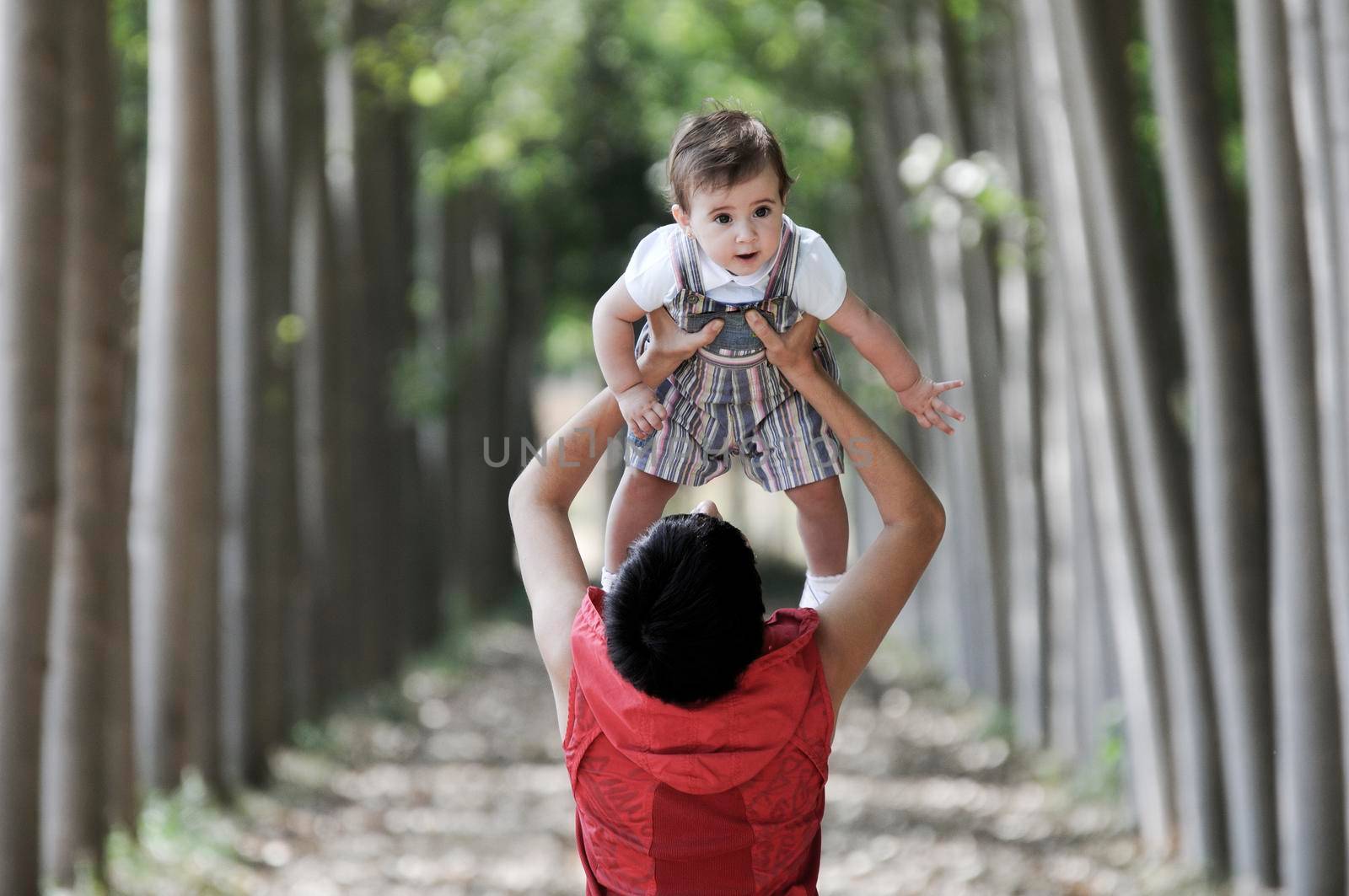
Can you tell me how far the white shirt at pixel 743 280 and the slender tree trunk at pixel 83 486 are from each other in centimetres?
440

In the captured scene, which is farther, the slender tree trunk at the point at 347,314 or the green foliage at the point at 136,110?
the slender tree trunk at the point at 347,314

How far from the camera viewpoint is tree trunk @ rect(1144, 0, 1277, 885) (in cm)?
624

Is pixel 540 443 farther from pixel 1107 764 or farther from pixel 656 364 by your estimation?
pixel 656 364

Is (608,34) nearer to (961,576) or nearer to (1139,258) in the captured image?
(961,576)

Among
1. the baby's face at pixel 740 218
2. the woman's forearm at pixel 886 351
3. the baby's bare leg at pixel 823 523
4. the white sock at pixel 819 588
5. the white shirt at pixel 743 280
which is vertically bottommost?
the white sock at pixel 819 588

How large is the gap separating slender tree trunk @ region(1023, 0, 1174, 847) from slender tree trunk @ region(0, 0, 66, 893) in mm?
4607

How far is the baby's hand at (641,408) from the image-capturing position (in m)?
2.65

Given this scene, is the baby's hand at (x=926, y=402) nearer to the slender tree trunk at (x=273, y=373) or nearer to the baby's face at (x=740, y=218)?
the baby's face at (x=740, y=218)

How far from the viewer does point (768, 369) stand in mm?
2760

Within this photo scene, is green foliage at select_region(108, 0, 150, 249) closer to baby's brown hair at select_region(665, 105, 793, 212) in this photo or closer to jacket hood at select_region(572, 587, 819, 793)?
baby's brown hair at select_region(665, 105, 793, 212)

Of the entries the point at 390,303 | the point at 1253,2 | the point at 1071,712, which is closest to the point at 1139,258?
the point at 1253,2

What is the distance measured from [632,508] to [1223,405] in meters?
4.26

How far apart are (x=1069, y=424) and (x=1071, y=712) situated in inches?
87.4

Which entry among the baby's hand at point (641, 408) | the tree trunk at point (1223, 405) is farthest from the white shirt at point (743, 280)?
the tree trunk at point (1223, 405)
